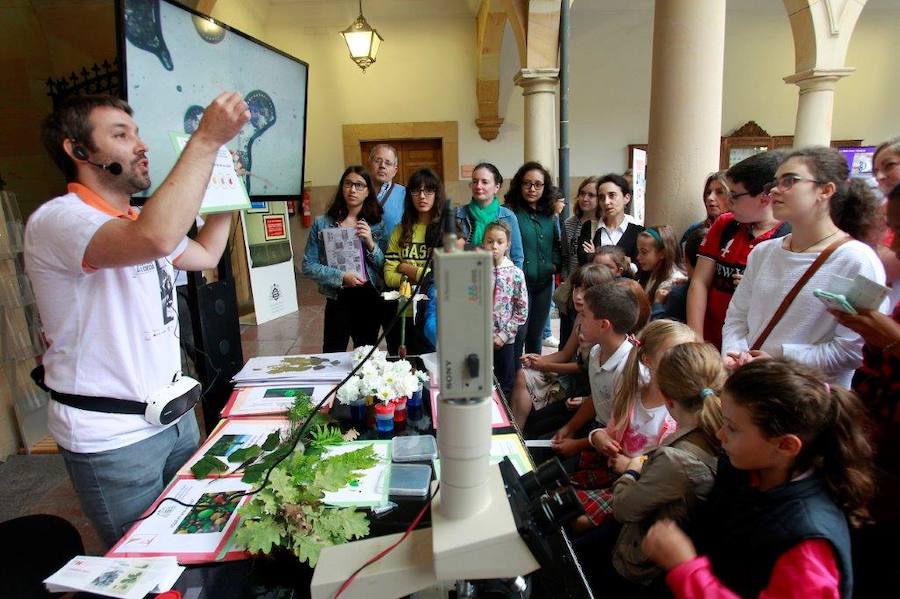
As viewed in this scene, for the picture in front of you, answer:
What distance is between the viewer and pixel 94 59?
4.54 meters

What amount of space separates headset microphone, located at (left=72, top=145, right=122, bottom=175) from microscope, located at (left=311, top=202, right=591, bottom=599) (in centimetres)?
110

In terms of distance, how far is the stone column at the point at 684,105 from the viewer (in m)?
2.95

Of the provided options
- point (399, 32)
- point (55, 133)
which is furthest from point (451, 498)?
point (399, 32)

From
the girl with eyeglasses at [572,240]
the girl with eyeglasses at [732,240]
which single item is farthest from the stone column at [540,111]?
the girl with eyeglasses at [732,240]

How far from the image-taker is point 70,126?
126cm

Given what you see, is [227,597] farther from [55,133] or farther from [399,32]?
[399,32]

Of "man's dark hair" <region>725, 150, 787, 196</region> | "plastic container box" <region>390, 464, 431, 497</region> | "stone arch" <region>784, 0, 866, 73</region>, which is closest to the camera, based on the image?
"plastic container box" <region>390, 464, 431, 497</region>

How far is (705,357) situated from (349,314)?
2.19 meters

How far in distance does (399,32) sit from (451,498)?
9588 millimetres

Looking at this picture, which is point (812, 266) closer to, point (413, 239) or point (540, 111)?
point (413, 239)

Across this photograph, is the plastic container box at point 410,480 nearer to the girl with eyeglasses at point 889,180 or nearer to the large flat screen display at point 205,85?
the large flat screen display at point 205,85

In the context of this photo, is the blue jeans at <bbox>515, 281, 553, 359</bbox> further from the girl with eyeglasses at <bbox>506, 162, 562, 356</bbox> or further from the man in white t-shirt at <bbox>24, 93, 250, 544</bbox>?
the man in white t-shirt at <bbox>24, 93, 250, 544</bbox>

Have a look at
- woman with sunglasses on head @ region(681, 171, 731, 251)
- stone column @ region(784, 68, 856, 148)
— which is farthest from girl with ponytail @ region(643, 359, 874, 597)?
stone column @ region(784, 68, 856, 148)

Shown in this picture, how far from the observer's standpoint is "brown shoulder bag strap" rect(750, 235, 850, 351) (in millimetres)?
1692
